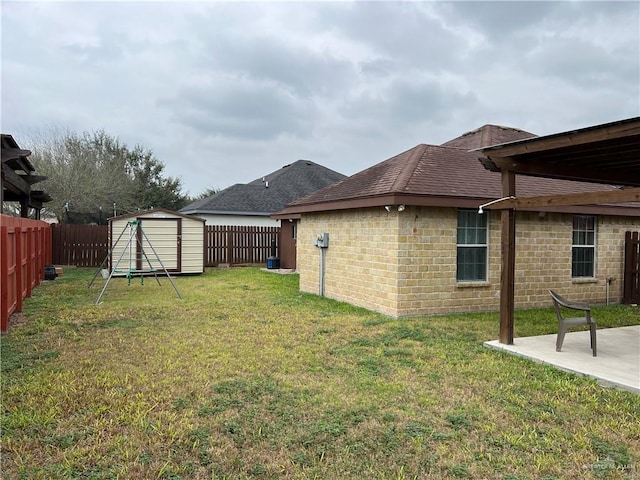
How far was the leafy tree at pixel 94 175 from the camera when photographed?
23.7 meters

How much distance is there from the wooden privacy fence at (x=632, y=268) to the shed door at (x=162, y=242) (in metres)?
13.2

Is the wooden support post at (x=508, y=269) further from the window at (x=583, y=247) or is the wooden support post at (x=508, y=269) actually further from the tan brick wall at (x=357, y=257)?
the window at (x=583, y=247)

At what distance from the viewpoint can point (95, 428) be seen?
11.3ft

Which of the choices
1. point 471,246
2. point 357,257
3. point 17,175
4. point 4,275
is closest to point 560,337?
point 471,246

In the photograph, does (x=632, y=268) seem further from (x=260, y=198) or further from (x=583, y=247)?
(x=260, y=198)

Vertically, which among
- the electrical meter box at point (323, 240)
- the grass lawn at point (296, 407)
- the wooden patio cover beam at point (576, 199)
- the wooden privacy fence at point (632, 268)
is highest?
the wooden patio cover beam at point (576, 199)

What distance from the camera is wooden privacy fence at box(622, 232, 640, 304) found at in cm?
1041

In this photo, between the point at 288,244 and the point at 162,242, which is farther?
the point at 288,244

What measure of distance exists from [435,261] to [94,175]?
77.3 feet

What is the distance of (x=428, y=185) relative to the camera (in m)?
8.29

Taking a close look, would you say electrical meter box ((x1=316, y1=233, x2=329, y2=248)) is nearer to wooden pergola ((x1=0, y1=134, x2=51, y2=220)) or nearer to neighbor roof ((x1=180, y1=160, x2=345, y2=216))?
wooden pergola ((x1=0, y1=134, x2=51, y2=220))

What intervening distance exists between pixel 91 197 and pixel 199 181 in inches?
766

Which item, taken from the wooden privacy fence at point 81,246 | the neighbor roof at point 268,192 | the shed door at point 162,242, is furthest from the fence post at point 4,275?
the neighbor roof at point 268,192

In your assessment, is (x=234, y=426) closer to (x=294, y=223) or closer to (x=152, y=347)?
(x=152, y=347)
